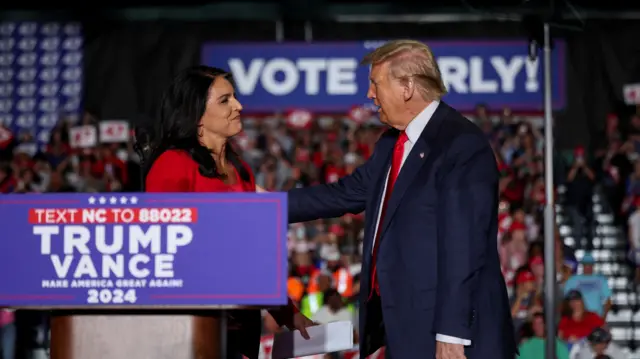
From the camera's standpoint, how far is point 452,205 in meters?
3.14

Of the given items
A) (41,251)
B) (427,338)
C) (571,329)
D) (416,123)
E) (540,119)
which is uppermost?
(540,119)

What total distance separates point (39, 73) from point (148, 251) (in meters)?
15.4

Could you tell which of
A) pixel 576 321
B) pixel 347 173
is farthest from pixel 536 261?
pixel 347 173

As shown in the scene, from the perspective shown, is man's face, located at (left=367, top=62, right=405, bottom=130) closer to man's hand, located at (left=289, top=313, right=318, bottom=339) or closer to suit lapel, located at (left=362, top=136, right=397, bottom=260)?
suit lapel, located at (left=362, top=136, right=397, bottom=260)

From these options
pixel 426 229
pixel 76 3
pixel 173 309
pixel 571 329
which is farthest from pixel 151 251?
pixel 76 3

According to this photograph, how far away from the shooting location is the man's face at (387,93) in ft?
10.9

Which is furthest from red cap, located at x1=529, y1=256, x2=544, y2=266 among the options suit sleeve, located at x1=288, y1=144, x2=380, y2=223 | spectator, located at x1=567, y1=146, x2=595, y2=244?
suit sleeve, located at x1=288, y1=144, x2=380, y2=223

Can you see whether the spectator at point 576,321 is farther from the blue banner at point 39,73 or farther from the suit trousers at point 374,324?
the blue banner at point 39,73

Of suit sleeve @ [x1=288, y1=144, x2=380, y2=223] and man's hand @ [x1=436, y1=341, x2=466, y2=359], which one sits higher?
suit sleeve @ [x1=288, y1=144, x2=380, y2=223]

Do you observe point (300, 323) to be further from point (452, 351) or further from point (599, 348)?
point (599, 348)

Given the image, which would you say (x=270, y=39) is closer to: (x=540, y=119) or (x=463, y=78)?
(x=463, y=78)

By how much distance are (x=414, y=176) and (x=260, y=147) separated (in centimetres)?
1266

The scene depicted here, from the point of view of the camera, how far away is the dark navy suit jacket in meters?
3.11

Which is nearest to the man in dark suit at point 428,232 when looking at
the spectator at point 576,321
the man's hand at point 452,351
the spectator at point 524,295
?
the man's hand at point 452,351
